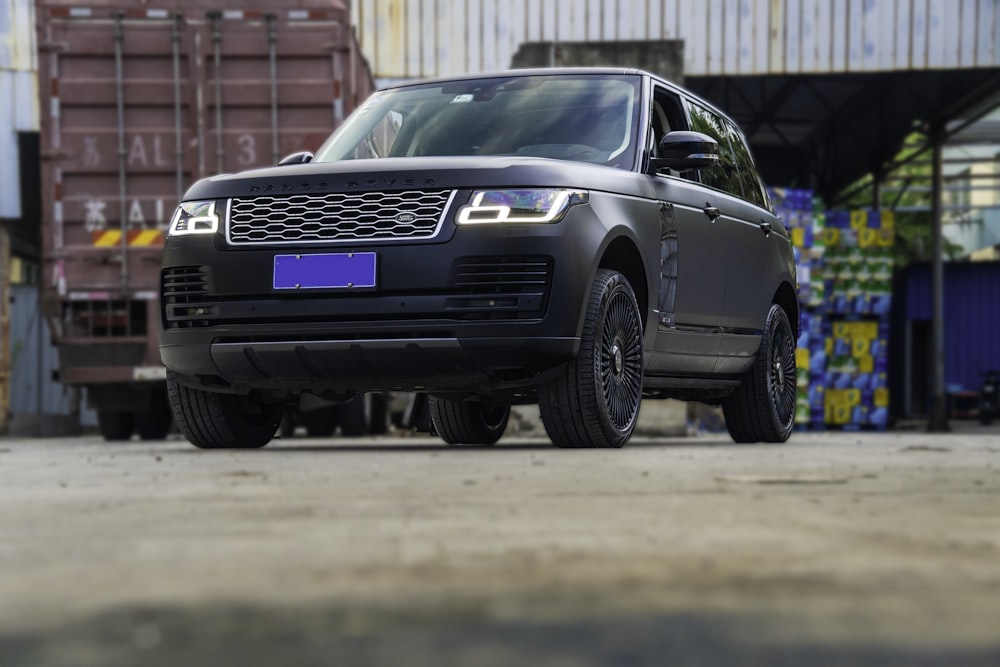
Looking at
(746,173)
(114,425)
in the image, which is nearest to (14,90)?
(114,425)

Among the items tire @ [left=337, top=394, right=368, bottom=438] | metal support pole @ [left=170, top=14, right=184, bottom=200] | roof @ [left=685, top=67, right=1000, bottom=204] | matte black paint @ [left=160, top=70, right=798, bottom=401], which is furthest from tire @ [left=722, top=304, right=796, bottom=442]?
roof @ [left=685, top=67, right=1000, bottom=204]

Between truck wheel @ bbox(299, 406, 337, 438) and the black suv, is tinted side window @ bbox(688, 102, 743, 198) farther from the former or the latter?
truck wheel @ bbox(299, 406, 337, 438)

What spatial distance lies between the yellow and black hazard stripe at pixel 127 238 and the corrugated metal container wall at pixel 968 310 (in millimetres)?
22480

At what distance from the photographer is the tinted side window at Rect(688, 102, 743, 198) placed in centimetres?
820

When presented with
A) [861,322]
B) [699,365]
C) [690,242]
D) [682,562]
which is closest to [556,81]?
[690,242]

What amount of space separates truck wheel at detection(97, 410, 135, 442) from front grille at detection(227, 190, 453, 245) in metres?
8.02

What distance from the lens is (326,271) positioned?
6289 mm

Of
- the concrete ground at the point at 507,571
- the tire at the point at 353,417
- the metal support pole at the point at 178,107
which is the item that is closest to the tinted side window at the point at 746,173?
the concrete ground at the point at 507,571

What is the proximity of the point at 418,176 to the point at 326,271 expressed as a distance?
Result: 54 cm

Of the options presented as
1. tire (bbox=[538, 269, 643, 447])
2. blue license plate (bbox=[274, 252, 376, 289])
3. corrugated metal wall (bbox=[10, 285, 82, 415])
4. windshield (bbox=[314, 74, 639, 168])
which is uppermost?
windshield (bbox=[314, 74, 639, 168])

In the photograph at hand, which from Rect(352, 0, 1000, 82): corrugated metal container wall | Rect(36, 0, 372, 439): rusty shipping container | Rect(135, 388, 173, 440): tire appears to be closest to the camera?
Rect(36, 0, 372, 439): rusty shipping container

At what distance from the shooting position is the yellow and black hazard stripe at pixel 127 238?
41.7ft

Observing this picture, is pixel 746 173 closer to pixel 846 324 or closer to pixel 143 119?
pixel 143 119

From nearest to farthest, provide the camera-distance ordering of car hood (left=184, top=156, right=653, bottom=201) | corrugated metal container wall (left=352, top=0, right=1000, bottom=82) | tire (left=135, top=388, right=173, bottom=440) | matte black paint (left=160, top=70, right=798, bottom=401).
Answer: matte black paint (left=160, top=70, right=798, bottom=401), car hood (left=184, top=156, right=653, bottom=201), tire (left=135, top=388, right=173, bottom=440), corrugated metal container wall (left=352, top=0, right=1000, bottom=82)
